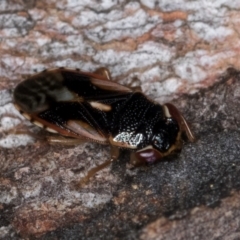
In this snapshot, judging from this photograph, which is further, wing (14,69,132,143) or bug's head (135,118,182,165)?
wing (14,69,132,143)

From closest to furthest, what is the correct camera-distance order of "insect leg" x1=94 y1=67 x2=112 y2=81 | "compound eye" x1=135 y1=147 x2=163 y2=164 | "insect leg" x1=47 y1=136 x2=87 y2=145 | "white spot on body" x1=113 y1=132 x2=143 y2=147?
"compound eye" x1=135 y1=147 x2=163 y2=164 → "insect leg" x1=47 y1=136 x2=87 y2=145 → "white spot on body" x1=113 y1=132 x2=143 y2=147 → "insect leg" x1=94 y1=67 x2=112 y2=81

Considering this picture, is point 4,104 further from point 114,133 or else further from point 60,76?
point 114,133

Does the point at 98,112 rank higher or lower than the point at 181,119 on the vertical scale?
lower

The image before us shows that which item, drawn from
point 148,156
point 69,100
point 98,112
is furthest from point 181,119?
point 69,100

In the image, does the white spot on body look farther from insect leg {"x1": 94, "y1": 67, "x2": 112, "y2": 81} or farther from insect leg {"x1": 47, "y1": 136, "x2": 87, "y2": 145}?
insect leg {"x1": 94, "y1": 67, "x2": 112, "y2": 81}

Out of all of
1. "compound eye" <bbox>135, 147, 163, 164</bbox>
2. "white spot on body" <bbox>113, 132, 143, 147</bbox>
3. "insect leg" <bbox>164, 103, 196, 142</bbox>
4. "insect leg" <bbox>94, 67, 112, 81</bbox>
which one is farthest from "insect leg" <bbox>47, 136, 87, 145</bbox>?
"insect leg" <bbox>164, 103, 196, 142</bbox>

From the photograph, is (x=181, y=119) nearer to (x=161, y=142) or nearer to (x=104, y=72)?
(x=161, y=142)

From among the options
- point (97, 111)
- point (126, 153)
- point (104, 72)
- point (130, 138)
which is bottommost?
point (126, 153)

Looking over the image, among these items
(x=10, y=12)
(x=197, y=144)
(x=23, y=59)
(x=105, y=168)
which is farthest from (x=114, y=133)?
→ (x=10, y=12)
